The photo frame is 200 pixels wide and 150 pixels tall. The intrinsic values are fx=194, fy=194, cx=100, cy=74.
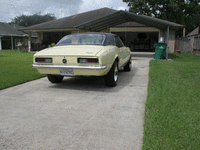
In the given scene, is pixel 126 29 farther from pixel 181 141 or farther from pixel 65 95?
pixel 181 141

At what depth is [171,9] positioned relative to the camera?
35250mm

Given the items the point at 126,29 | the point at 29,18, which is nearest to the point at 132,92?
the point at 126,29

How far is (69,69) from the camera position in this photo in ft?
15.8

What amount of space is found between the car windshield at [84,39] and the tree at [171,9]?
1231 inches

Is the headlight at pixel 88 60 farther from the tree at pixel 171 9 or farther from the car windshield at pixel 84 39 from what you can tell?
the tree at pixel 171 9

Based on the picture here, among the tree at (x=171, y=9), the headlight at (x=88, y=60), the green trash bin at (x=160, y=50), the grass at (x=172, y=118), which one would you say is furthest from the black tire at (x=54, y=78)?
the tree at (x=171, y=9)

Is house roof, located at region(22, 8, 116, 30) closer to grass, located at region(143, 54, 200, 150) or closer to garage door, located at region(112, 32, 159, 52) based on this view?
garage door, located at region(112, 32, 159, 52)

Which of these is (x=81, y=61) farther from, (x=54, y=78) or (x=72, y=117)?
(x=72, y=117)

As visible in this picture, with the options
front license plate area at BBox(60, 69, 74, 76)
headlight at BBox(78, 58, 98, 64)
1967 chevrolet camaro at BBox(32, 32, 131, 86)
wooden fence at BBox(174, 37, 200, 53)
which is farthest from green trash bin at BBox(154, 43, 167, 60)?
wooden fence at BBox(174, 37, 200, 53)

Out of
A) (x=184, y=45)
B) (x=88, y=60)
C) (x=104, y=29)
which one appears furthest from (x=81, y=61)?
(x=184, y=45)

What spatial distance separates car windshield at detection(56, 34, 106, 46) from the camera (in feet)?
18.7

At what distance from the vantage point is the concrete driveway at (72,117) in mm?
2543

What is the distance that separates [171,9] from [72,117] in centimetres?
3683

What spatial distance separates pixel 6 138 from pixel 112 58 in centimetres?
336
